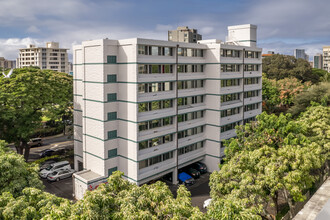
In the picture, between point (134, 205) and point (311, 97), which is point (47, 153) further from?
point (311, 97)

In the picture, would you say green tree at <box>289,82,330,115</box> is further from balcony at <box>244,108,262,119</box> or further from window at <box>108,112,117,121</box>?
window at <box>108,112,117,121</box>

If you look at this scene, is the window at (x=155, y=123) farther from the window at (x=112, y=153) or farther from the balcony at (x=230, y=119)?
the balcony at (x=230, y=119)

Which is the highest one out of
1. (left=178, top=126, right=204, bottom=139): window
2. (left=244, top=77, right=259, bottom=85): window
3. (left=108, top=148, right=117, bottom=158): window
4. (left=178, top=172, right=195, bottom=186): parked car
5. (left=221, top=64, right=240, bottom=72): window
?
(left=221, top=64, right=240, bottom=72): window

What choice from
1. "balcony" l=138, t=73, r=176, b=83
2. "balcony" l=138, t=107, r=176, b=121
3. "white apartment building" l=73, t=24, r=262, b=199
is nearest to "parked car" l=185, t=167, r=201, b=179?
"white apartment building" l=73, t=24, r=262, b=199

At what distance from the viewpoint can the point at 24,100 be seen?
39.0 meters

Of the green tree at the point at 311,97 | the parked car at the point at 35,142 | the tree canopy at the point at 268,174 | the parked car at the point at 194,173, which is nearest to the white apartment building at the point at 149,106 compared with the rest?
the parked car at the point at 194,173

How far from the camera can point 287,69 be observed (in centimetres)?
8444

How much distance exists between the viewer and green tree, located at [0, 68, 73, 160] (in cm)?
3809

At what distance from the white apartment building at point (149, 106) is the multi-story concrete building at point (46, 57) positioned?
123 metres

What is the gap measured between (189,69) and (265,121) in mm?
12623

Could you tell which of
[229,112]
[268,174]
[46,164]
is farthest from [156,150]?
[46,164]

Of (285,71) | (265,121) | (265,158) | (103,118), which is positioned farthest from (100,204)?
(285,71)

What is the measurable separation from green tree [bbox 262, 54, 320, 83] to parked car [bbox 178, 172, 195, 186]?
56.4m

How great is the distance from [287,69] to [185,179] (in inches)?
2411
